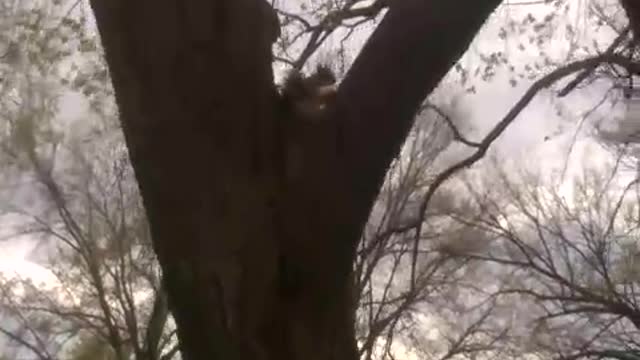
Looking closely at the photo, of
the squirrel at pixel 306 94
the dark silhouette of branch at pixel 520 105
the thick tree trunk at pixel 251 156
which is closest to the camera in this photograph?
the thick tree trunk at pixel 251 156

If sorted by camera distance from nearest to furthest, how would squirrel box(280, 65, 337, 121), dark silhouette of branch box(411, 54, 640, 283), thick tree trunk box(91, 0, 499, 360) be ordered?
thick tree trunk box(91, 0, 499, 360) < squirrel box(280, 65, 337, 121) < dark silhouette of branch box(411, 54, 640, 283)

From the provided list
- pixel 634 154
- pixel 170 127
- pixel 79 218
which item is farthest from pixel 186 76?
pixel 79 218

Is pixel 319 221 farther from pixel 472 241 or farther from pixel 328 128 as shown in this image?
pixel 472 241

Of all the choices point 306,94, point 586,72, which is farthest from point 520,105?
point 306,94

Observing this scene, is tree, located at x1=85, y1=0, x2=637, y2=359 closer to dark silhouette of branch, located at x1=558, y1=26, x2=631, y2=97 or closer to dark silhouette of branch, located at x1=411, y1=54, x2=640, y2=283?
dark silhouette of branch, located at x1=411, y1=54, x2=640, y2=283

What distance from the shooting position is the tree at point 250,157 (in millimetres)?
2555

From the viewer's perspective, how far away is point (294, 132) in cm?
270

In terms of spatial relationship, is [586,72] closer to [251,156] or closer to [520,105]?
[520,105]

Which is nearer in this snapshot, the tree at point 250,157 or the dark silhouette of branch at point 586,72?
the tree at point 250,157

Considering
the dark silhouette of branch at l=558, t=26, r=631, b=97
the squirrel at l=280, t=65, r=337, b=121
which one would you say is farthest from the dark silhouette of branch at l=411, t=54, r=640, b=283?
the squirrel at l=280, t=65, r=337, b=121

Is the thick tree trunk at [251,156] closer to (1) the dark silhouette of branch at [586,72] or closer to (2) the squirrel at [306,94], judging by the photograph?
(2) the squirrel at [306,94]

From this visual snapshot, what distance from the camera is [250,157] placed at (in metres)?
2.61

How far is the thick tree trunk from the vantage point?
255cm

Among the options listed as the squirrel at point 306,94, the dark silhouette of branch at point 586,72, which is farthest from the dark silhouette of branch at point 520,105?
the squirrel at point 306,94
